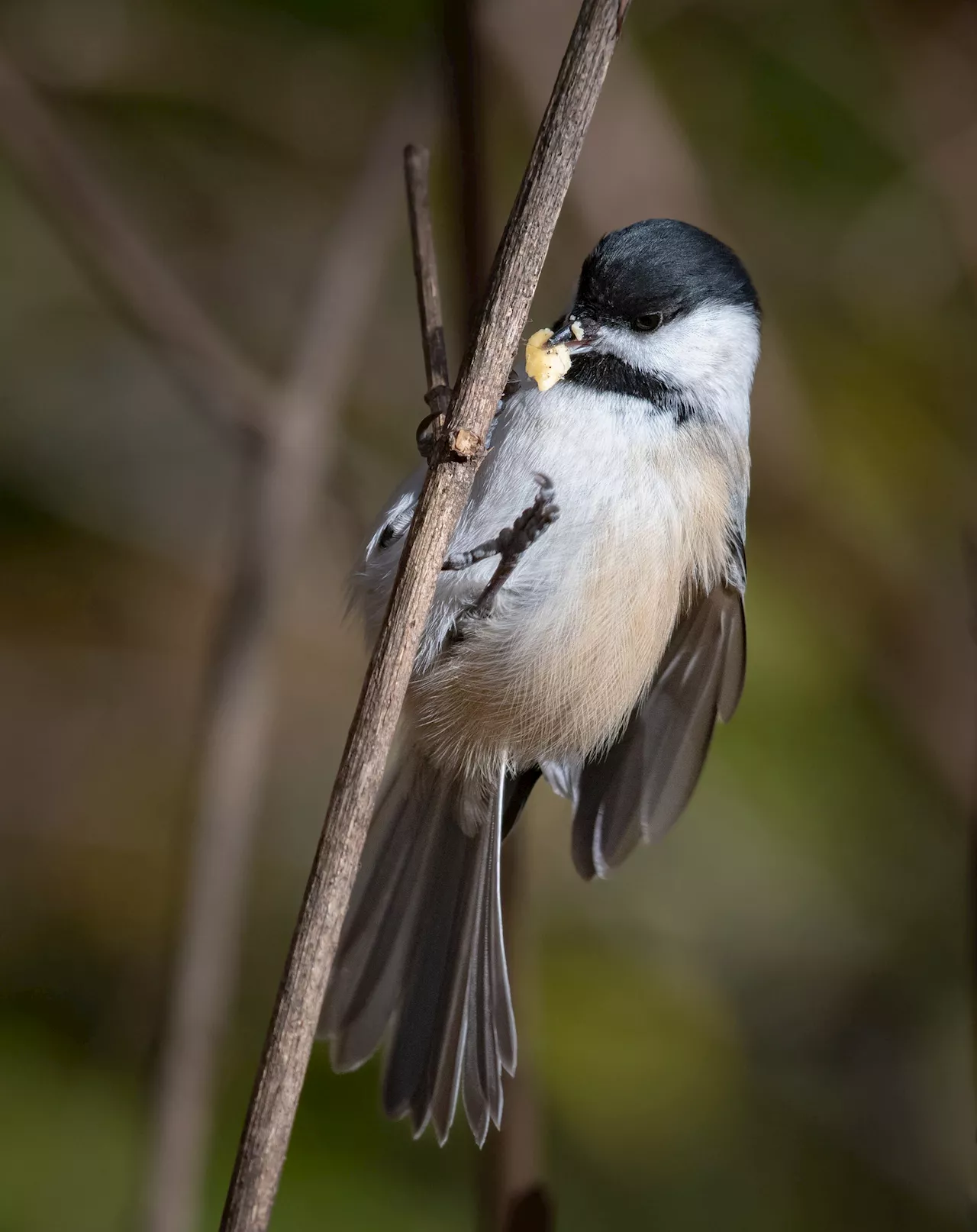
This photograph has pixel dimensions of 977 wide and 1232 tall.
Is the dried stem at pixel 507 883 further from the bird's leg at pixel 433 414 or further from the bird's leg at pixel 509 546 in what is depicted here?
the bird's leg at pixel 509 546

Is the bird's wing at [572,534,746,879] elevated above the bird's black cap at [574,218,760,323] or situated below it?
below

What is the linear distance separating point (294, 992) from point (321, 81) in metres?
2.14

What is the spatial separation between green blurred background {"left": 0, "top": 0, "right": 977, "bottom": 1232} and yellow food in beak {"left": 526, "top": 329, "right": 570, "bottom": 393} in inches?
20.2

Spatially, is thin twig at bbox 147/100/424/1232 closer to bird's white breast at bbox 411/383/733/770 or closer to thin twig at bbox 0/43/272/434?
thin twig at bbox 0/43/272/434

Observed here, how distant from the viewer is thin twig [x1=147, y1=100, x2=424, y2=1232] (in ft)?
4.33

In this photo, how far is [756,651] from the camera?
223cm

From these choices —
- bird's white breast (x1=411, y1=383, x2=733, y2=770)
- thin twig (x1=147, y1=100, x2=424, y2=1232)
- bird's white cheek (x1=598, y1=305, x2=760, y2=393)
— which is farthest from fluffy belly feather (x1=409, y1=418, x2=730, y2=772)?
thin twig (x1=147, y1=100, x2=424, y2=1232)

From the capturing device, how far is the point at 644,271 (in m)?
1.52

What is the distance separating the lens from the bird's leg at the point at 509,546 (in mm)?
1223

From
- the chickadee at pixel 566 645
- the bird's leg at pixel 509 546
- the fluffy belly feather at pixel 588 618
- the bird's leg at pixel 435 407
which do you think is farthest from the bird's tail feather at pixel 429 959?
the bird's leg at pixel 435 407

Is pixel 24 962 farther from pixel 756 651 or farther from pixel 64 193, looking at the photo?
pixel 756 651

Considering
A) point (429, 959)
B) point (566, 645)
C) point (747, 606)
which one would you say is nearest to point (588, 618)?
point (566, 645)

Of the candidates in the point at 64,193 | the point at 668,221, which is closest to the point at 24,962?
the point at 64,193

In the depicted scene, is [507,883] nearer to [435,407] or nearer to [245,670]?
[245,670]
